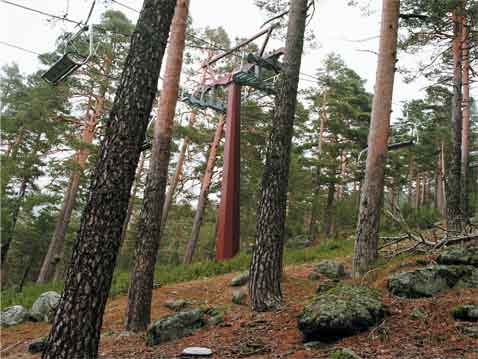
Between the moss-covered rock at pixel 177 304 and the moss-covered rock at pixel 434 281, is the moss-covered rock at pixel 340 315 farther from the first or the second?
the moss-covered rock at pixel 177 304

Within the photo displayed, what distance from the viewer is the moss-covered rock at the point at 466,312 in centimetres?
319

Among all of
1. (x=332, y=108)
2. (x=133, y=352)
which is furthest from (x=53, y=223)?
(x=133, y=352)

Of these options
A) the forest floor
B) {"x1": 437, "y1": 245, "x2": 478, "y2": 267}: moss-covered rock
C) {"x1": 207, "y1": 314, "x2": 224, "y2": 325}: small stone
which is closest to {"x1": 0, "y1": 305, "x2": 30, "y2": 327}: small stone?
the forest floor

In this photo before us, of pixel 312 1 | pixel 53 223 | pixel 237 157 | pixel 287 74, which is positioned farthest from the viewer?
pixel 53 223

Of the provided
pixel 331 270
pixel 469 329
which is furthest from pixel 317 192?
pixel 469 329

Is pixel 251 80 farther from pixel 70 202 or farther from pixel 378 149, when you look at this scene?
pixel 70 202

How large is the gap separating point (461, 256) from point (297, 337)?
93.2 inches

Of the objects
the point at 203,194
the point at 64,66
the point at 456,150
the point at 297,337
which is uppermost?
the point at 456,150

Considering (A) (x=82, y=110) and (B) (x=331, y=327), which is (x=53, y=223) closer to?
(A) (x=82, y=110)

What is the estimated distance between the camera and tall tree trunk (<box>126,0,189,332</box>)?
5.46 m

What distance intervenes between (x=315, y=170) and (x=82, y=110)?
Result: 11136 mm

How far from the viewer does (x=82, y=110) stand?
13867 millimetres

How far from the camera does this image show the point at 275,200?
501cm

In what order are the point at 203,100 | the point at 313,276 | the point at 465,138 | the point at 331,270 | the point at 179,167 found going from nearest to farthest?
the point at 313,276
the point at 331,270
the point at 203,100
the point at 465,138
the point at 179,167
